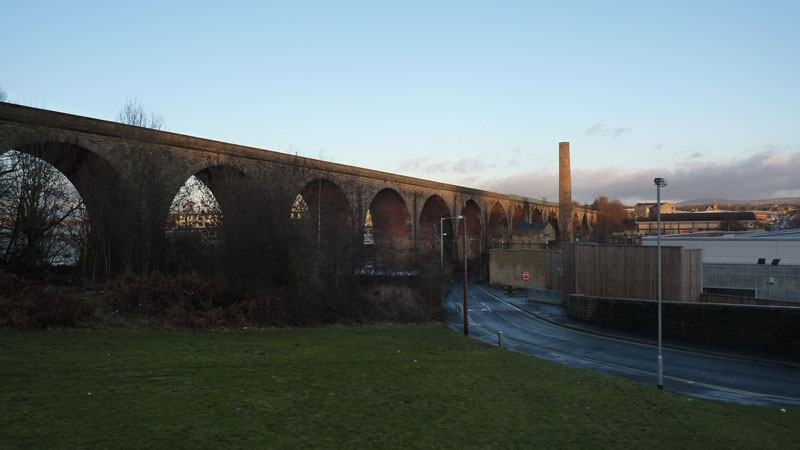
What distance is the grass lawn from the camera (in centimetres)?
1002

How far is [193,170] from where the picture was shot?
35500 millimetres

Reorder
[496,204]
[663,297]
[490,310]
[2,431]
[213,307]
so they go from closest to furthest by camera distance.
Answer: [2,431] → [213,307] → [663,297] → [490,310] → [496,204]

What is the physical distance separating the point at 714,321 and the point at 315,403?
27507 millimetres

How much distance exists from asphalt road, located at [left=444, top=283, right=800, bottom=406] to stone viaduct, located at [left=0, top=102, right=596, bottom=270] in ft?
48.8

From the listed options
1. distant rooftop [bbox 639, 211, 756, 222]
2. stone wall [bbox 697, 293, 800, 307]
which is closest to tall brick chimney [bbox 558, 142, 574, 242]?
stone wall [bbox 697, 293, 800, 307]

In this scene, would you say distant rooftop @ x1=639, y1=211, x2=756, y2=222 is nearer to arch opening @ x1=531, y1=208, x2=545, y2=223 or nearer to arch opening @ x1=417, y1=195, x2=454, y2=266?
arch opening @ x1=531, y1=208, x2=545, y2=223

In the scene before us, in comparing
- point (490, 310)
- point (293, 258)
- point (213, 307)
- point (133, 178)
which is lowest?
point (490, 310)

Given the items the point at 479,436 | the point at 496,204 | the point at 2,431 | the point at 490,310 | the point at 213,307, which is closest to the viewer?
the point at 2,431

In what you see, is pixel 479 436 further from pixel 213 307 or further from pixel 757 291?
Answer: pixel 757 291

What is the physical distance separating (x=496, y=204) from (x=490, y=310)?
57079 millimetres

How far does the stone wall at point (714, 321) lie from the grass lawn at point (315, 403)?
1385cm

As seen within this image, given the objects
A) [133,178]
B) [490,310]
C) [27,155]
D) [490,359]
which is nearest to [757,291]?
[490,310]

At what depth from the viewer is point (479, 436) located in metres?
11.3

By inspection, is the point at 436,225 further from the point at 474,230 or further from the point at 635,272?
the point at 635,272
